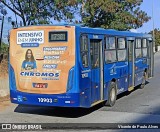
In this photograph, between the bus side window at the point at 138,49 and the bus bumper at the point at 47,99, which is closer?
the bus bumper at the point at 47,99

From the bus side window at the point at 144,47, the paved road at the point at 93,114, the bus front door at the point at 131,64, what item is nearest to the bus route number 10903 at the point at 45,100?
the paved road at the point at 93,114

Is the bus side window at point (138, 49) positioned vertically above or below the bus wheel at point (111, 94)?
above

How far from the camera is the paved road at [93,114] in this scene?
10.1 metres

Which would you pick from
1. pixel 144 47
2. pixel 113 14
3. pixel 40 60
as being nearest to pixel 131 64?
pixel 144 47

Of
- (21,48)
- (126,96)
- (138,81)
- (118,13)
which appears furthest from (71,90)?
(118,13)

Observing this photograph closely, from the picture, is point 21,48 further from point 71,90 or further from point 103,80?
point 103,80

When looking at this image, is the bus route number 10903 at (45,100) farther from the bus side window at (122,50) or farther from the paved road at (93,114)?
the bus side window at (122,50)

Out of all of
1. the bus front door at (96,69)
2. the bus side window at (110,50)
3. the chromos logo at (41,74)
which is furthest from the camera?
the bus side window at (110,50)

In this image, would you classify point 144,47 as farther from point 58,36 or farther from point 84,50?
point 58,36

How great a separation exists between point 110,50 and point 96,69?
1.47m

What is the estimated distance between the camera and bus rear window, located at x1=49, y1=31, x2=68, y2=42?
9.97 meters

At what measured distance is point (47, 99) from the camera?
33.5 feet

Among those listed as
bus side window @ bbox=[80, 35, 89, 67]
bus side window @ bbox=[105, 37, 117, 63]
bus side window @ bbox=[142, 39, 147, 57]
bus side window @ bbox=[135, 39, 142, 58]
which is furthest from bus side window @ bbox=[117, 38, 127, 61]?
bus side window @ bbox=[142, 39, 147, 57]

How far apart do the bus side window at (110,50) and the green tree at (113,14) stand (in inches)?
352
